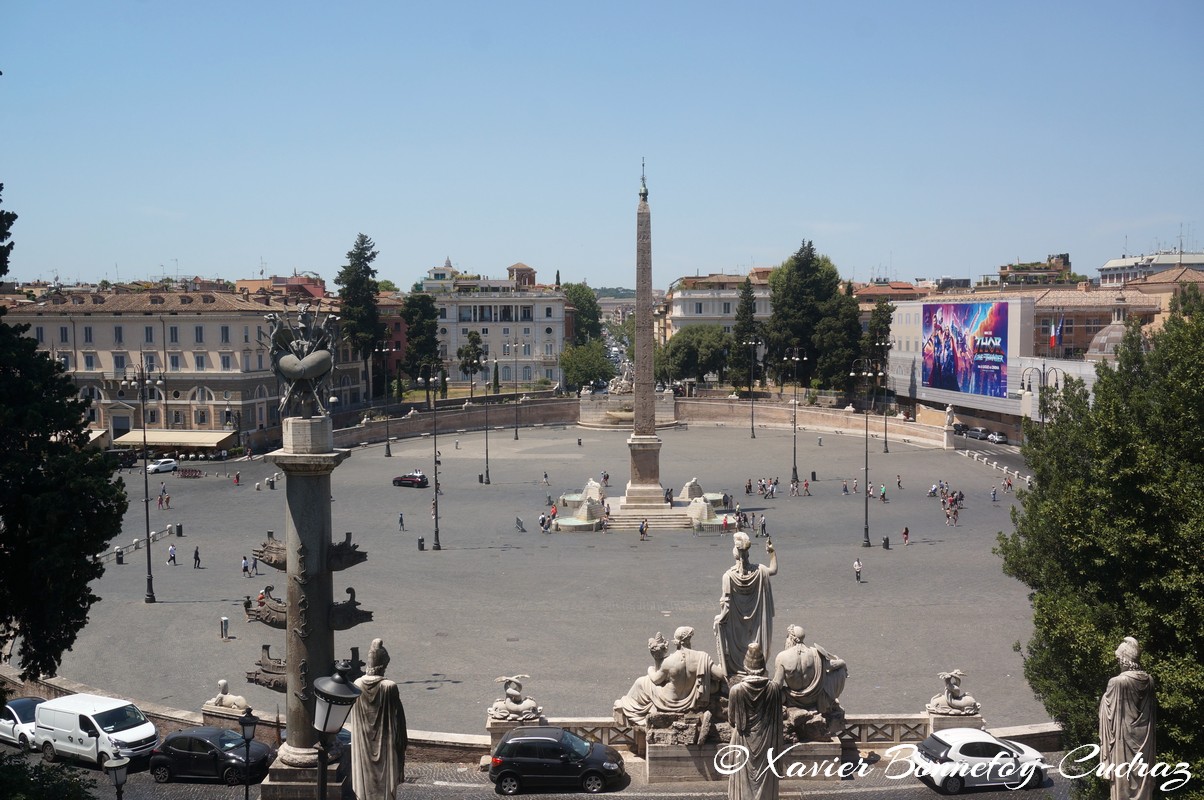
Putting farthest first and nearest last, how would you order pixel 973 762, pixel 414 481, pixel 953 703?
pixel 414 481 → pixel 953 703 → pixel 973 762

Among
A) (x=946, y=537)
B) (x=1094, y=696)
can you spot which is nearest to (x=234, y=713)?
(x=1094, y=696)

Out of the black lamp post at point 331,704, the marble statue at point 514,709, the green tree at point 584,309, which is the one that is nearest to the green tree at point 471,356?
the green tree at point 584,309

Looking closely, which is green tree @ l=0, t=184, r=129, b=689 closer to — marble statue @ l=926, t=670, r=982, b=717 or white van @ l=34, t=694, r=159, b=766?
white van @ l=34, t=694, r=159, b=766

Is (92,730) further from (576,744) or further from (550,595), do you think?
(550,595)

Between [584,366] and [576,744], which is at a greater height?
[584,366]

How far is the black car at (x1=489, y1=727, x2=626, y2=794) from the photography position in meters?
12.5

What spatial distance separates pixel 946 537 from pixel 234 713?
27.3 m

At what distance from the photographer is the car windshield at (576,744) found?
501 inches

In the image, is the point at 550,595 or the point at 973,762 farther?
the point at 550,595

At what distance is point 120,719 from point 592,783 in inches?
294

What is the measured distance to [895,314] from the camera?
81.2m

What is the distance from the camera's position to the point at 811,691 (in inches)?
479

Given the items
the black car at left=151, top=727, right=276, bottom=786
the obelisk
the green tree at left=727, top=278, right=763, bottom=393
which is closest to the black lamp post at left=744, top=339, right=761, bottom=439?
the green tree at left=727, top=278, right=763, bottom=393

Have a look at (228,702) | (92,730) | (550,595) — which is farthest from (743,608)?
(550,595)
